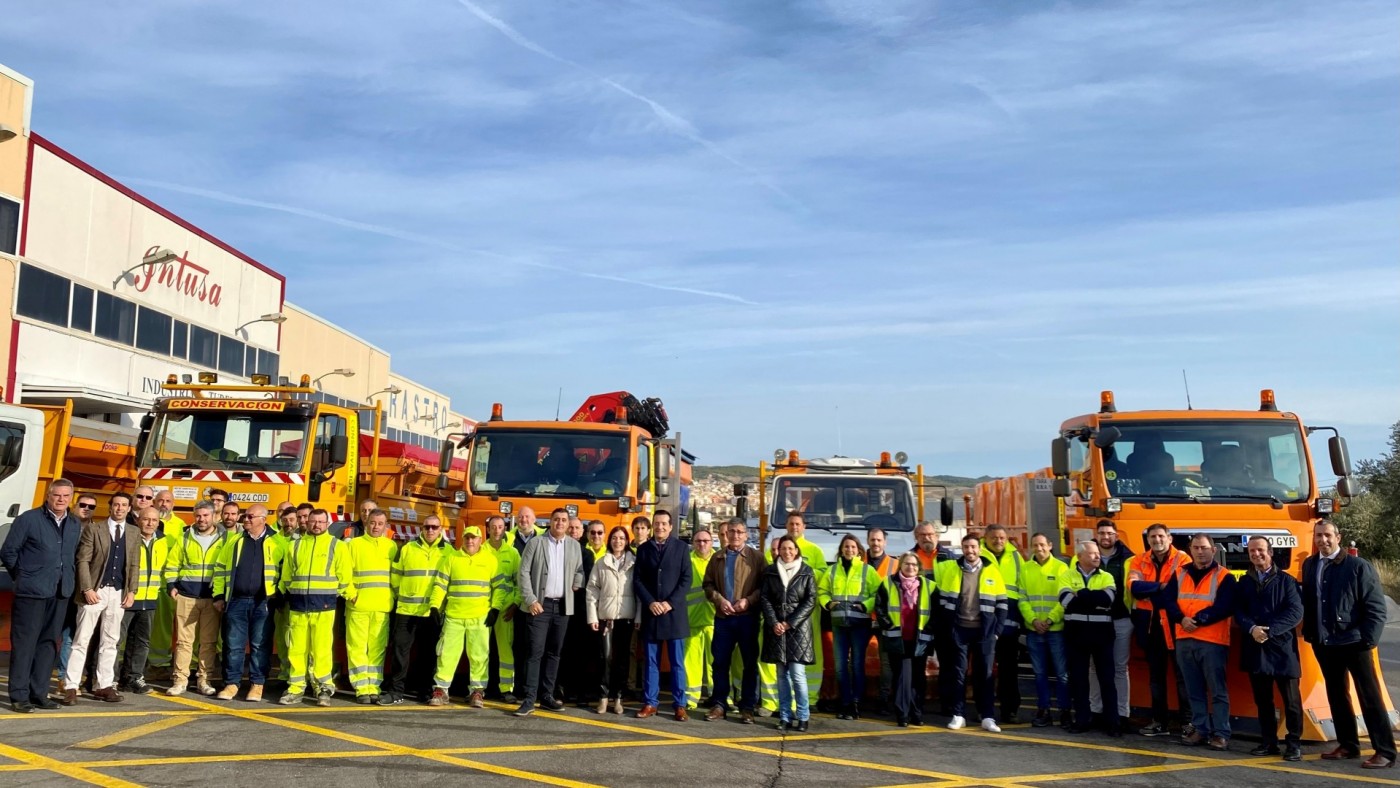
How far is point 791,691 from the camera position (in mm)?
9391

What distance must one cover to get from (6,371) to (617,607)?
18.9m

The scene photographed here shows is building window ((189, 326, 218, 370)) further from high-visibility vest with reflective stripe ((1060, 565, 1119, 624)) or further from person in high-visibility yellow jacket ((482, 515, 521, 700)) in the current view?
high-visibility vest with reflective stripe ((1060, 565, 1119, 624))

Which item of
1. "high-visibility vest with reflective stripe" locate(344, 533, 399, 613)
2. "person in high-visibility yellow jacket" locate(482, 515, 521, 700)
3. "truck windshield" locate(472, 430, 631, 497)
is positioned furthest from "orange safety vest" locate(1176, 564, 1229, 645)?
"high-visibility vest with reflective stripe" locate(344, 533, 399, 613)

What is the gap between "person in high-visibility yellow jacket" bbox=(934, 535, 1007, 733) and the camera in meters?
9.44

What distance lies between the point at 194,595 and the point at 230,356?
25862 millimetres

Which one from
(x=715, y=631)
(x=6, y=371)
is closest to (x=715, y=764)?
(x=715, y=631)

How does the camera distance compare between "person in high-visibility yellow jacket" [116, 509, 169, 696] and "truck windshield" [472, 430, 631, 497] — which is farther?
"truck windshield" [472, 430, 631, 497]

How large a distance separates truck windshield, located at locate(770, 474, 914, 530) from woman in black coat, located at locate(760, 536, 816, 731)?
4665mm

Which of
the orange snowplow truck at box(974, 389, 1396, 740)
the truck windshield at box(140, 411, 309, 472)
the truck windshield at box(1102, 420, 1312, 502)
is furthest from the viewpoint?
the truck windshield at box(140, 411, 309, 472)

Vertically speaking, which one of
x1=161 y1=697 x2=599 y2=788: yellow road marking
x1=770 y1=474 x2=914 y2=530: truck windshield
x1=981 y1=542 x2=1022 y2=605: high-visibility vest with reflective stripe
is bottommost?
x1=161 y1=697 x2=599 y2=788: yellow road marking

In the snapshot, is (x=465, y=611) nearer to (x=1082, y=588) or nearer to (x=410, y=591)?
(x=410, y=591)

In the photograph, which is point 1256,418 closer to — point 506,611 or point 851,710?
point 851,710

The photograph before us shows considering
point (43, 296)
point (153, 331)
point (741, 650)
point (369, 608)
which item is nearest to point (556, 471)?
point (369, 608)

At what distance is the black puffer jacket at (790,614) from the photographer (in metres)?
9.19
